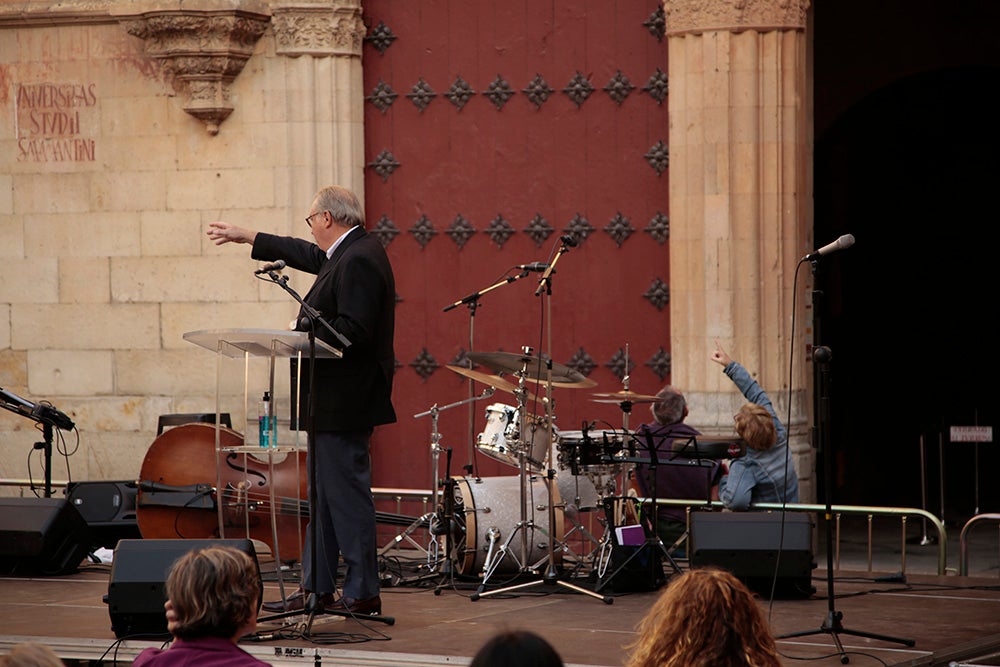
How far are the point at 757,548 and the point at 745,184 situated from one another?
9.76 feet

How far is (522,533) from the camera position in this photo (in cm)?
838

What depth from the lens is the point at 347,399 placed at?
7.03 metres

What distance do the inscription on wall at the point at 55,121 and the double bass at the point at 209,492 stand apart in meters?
2.83

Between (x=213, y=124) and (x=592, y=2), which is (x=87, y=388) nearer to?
(x=213, y=124)

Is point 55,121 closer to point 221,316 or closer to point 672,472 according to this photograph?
point 221,316

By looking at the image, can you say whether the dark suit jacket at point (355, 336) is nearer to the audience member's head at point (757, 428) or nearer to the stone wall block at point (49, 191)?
the audience member's head at point (757, 428)

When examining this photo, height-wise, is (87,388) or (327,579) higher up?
(87,388)

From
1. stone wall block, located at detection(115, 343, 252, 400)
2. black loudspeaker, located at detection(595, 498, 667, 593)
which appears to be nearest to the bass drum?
black loudspeaker, located at detection(595, 498, 667, 593)

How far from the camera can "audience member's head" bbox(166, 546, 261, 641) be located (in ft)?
13.9

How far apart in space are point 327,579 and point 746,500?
2599 millimetres

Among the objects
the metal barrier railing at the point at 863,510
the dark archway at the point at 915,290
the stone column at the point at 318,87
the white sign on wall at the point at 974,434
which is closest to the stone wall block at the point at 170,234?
the stone column at the point at 318,87

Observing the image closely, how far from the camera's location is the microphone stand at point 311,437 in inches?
251

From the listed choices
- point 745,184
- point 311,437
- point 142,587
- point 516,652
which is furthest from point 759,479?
point 516,652

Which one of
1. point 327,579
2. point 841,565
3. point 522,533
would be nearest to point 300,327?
point 327,579
